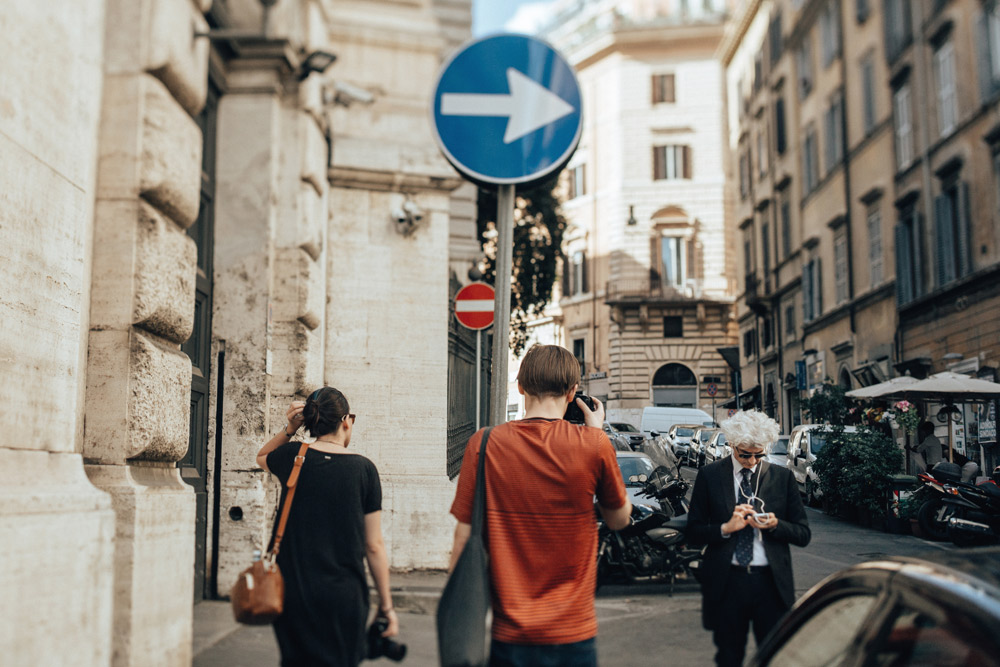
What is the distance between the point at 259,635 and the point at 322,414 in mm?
3132

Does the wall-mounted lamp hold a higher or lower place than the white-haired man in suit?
higher

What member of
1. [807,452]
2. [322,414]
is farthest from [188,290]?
[807,452]

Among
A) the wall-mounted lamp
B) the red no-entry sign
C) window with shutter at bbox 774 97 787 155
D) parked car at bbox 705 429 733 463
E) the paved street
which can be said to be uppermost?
window with shutter at bbox 774 97 787 155

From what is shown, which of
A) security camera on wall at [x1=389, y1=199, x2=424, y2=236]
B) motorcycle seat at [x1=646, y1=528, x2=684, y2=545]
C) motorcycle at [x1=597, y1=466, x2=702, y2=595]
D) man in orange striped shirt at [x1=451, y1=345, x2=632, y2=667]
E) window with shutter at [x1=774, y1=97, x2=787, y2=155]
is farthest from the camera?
window with shutter at [x1=774, y1=97, x2=787, y2=155]

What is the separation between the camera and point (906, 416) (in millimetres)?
16359

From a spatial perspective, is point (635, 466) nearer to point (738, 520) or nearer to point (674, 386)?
point (738, 520)

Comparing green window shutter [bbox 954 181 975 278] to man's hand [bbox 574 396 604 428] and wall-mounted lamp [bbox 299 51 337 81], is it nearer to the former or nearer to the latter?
wall-mounted lamp [bbox 299 51 337 81]

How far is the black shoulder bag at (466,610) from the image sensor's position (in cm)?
299

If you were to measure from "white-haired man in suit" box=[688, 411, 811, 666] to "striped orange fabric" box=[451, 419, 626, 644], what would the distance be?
163 centimetres

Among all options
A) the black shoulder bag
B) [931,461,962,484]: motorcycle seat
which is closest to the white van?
[931,461,962,484]: motorcycle seat

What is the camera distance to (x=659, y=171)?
45.7 metres

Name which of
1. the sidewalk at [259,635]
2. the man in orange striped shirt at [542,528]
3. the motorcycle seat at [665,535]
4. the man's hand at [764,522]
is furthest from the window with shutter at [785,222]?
the man in orange striped shirt at [542,528]

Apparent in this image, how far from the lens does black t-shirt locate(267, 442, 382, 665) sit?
13.0 feet

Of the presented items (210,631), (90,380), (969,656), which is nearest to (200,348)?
(210,631)
